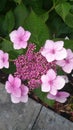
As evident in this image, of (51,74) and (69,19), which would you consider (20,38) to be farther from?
(69,19)

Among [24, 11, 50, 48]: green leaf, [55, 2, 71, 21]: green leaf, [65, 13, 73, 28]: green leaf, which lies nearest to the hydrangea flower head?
[24, 11, 50, 48]: green leaf

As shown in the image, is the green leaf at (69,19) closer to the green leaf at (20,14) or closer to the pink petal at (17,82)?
the green leaf at (20,14)

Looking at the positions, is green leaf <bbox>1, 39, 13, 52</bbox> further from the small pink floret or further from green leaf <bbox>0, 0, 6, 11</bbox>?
green leaf <bbox>0, 0, 6, 11</bbox>

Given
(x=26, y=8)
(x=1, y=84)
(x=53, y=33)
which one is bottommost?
(x=1, y=84)

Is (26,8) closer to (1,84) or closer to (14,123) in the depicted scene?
(1,84)

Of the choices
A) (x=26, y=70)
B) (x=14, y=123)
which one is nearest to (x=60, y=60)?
(x=26, y=70)

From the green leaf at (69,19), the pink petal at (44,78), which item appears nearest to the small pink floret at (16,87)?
the pink petal at (44,78)
